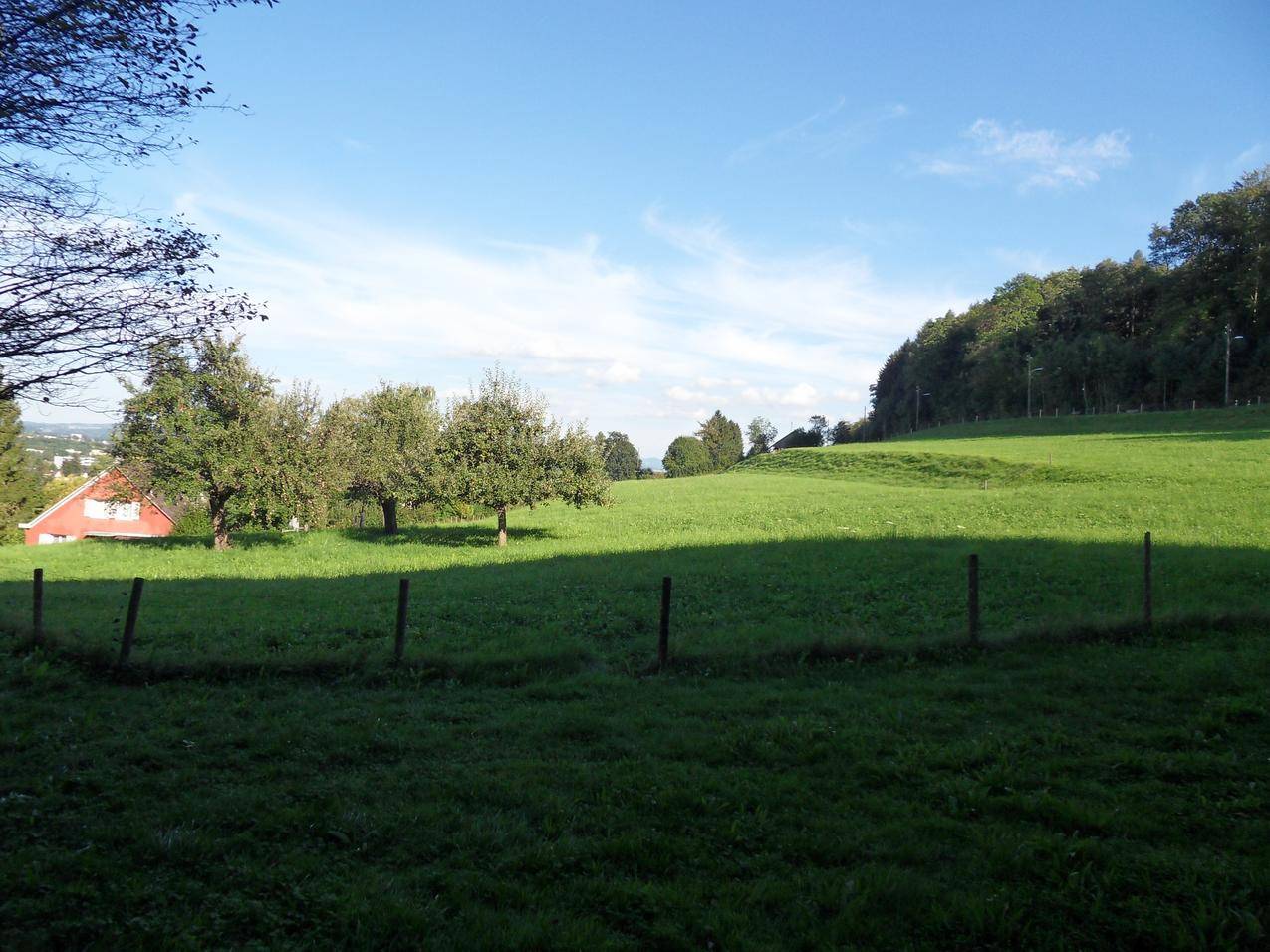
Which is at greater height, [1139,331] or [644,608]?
[1139,331]

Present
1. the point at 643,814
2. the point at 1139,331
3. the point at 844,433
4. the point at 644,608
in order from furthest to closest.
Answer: the point at 844,433 < the point at 1139,331 < the point at 644,608 < the point at 643,814

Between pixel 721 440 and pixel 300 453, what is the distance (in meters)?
150

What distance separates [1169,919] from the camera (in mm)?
4953

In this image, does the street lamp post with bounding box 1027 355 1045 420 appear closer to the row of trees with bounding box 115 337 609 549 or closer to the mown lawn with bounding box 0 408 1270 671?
the mown lawn with bounding box 0 408 1270 671

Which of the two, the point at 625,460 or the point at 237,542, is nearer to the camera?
the point at 237,542

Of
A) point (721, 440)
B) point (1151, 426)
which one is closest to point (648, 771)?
point (1151, 426)

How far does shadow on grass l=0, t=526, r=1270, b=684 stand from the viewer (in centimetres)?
1185

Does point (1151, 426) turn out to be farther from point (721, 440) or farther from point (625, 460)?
point (625, 460)

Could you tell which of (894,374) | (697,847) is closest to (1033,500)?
(697,847)

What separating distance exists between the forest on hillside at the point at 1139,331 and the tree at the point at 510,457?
6991 cm

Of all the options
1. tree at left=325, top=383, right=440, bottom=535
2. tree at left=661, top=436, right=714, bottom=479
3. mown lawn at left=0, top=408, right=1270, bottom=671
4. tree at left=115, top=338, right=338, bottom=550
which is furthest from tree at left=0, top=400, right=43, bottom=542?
tree at left=661, top=436, right=714, bottom=479

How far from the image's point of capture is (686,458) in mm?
→ 164625

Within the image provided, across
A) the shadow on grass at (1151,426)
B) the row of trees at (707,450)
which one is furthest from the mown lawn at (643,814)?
the row of trees at (707,450)

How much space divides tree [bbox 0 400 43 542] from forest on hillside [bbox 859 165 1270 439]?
348 feet
